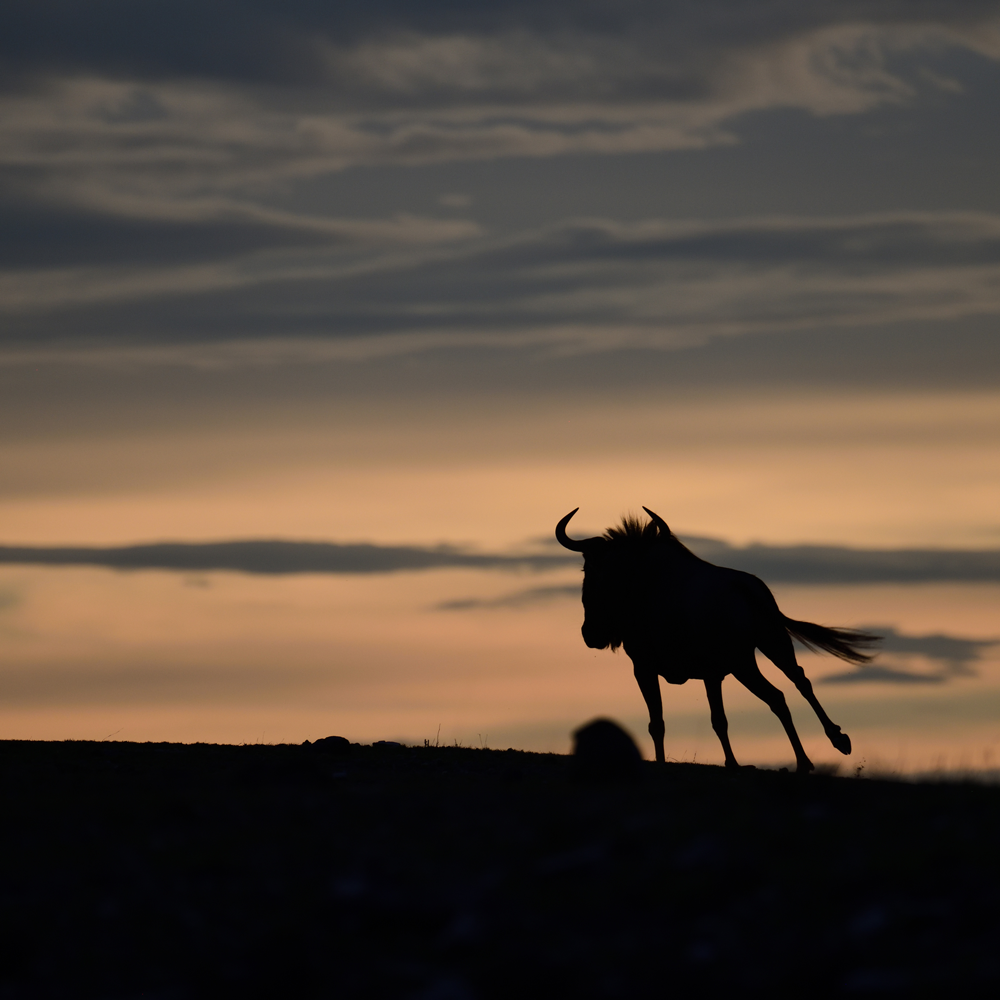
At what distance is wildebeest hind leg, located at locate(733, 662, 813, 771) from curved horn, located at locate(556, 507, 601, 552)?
3.06 meters

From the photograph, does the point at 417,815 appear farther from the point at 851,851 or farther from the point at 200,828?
the point at 851,851

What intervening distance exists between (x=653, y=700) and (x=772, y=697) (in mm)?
1764

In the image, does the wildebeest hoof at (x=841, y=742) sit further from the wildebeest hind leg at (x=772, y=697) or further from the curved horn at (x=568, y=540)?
the curved horn at (x=568, y=540)

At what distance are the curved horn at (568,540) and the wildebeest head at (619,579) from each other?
0.14 ft

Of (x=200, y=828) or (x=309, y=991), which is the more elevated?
(x=200, y=828)

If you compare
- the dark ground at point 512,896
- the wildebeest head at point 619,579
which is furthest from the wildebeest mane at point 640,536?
the dark ground at point 512,896

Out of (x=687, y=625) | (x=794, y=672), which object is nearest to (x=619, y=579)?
(x=687, y=625)

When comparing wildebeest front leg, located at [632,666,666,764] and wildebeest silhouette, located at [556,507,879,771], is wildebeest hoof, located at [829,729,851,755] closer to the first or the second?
wildebeest silhouette, located at [556,507,879,771]

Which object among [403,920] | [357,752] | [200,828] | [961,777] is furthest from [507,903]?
[357,752]

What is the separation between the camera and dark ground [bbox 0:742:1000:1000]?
20.9 ft

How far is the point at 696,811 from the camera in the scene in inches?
359

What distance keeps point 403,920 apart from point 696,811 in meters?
2.52

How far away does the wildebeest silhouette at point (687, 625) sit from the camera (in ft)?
59.8

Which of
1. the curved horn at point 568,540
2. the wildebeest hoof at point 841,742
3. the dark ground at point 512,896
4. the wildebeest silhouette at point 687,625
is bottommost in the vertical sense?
the dark ground at point 512,896
